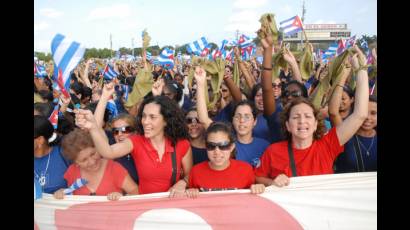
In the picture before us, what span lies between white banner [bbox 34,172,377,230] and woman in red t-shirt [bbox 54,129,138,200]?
204 millimetres

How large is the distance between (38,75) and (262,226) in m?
7.56

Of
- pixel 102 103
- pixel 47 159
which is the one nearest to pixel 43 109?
pixel 47 159

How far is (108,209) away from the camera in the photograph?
10.4ft

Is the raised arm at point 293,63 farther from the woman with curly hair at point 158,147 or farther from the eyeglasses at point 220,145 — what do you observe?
the eyeglasses at point 220,145

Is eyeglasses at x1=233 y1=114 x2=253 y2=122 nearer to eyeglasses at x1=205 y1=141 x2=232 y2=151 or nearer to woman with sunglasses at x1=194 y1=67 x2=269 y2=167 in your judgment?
woman with sunglasses at x1=194 y1=67 x2=269 y2=167

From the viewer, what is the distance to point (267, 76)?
4316 millimetres

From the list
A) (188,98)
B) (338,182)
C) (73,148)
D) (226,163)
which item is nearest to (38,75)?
(188,98)

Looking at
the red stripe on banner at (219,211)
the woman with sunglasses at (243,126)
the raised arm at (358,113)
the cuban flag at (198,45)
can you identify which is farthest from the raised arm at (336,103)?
the cuban flag at (198,45)

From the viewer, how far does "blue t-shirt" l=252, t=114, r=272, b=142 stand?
4332 mm

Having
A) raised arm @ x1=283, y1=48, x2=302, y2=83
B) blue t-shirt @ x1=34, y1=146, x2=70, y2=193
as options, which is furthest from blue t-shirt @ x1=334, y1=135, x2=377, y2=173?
blue t-shirt @ x1=34, y1=146, x2=70, y2=193

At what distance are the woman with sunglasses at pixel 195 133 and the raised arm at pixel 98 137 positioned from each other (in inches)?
29.9

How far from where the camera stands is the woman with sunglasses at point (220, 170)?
3.20 m

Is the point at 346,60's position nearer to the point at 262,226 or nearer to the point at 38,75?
the point at 262,226

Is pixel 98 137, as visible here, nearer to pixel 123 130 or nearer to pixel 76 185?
pixel 76 185
